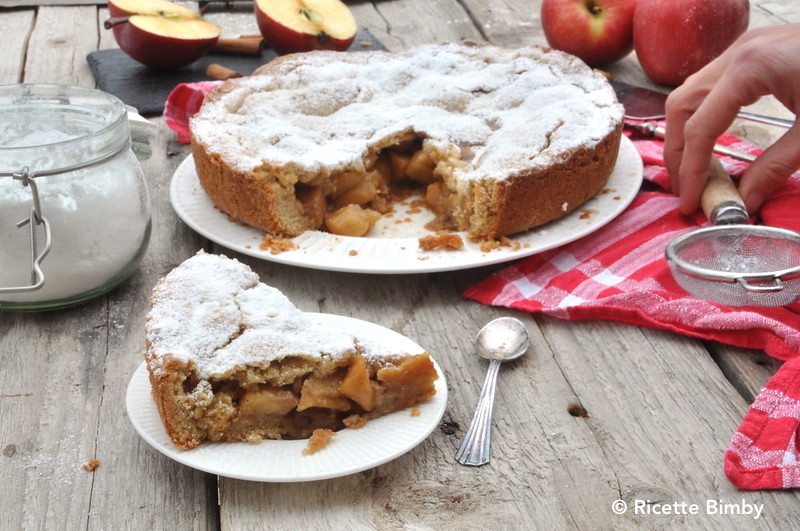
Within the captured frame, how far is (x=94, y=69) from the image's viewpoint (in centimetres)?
343

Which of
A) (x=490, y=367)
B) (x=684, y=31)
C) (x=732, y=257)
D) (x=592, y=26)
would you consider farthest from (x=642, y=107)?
(x=490, y=367)

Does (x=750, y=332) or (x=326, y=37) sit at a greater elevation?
(x=750, y=332)

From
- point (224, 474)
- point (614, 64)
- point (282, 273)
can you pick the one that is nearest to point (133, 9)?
point (282, 273)

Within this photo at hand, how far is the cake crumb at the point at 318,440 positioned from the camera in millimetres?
1514

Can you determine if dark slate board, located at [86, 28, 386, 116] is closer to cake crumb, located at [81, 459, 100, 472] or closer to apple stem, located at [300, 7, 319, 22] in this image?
apple stem, located at [300, 7, 319, 22]

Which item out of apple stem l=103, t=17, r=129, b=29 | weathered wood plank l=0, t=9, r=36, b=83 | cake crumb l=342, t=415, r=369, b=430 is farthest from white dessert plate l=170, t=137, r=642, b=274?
weathered wood plank l=0, t=9, r=36, b=83

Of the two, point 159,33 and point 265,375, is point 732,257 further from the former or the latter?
point 159,33

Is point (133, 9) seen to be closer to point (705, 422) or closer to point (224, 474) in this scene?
point (224, 474)

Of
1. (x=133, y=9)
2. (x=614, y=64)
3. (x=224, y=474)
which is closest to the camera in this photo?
(x=224, y=474)

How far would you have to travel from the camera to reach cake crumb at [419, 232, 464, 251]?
216 centimetres

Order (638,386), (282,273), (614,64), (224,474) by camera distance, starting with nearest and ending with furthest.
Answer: (224,474) → (638,386) → (282,273) → (614,64)

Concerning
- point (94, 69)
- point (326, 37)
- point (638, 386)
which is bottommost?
point (94, 69)

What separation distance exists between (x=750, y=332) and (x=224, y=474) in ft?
3.79

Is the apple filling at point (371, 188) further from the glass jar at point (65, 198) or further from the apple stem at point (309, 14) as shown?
the apple stem at point (309, 14)
